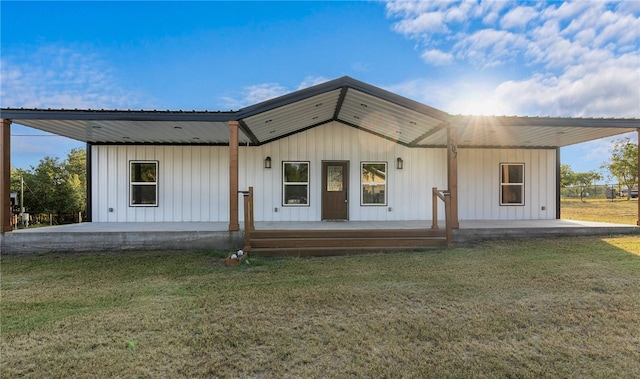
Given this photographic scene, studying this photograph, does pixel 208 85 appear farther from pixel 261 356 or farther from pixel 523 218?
pixel 261 356

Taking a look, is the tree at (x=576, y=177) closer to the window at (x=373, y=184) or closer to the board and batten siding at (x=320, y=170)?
the board and batten siding at (x=320, y=170)

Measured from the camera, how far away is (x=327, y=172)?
31.1ft

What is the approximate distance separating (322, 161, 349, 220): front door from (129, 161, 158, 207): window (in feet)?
15.5

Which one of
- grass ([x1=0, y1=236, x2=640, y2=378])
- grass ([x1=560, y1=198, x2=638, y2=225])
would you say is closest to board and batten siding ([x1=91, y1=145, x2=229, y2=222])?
grass ([x1=0, y1=236, x2=640, y2=378])

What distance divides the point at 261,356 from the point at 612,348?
2.64 m

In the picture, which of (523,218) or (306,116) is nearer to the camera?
(306,116)

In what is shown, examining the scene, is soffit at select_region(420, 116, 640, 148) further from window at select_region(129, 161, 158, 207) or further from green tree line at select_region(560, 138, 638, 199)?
green tree line at select_region(560, 138, 638, 199)

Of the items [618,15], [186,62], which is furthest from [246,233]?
[186,62]

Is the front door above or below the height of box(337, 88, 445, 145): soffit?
below

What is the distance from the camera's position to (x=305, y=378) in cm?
Answer: 218

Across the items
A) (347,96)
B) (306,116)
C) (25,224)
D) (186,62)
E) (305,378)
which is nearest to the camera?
(305,378)

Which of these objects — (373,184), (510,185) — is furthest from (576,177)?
(373,184)

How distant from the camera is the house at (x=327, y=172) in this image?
29.6 ft

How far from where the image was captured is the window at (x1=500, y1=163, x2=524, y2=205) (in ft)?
33.0
